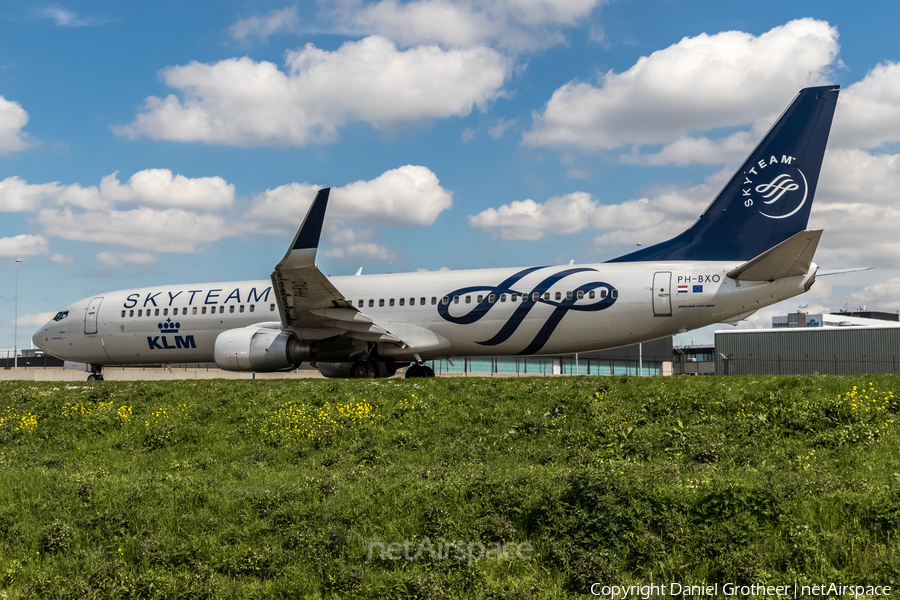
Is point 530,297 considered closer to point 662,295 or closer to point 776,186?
point 662,295

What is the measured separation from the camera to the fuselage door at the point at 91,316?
89.1 feet

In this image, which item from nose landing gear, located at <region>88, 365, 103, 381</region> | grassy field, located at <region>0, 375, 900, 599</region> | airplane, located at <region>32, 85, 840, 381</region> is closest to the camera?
grassy field, located at <region>0, 375, 900, 599</region>

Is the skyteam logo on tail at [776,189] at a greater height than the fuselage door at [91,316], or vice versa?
the skyteam logo on tail at [776,189]

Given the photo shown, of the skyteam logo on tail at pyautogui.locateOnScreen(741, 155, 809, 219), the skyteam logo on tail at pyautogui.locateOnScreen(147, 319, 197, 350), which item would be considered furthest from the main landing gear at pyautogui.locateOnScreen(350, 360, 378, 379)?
the skyteam logo on tail at pyautogui.locateOnScreen(741, 155, 809, 219)

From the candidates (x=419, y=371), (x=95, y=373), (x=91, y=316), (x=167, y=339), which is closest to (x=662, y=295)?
(x=419, y=371)

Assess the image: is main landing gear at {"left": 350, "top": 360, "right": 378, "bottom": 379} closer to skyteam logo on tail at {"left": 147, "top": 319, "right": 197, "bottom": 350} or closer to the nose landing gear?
skyteam logo on tail at {"left": 147, "top": 319, "right": 197, "bottom": 350}

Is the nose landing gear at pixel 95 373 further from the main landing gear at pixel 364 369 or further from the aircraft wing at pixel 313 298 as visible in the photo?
the main landing gear at pixel 364 369

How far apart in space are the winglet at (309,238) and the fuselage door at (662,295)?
9.25 metres

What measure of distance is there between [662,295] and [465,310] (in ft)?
19.2

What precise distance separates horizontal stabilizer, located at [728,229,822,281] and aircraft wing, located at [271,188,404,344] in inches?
398

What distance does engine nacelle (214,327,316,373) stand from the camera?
71.7 ft

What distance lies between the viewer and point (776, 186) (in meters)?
20.2

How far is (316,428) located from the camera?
47.8ft

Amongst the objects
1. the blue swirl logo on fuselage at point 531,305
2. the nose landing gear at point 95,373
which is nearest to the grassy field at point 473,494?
the blue swirl logo on fuselage at point 531,305
